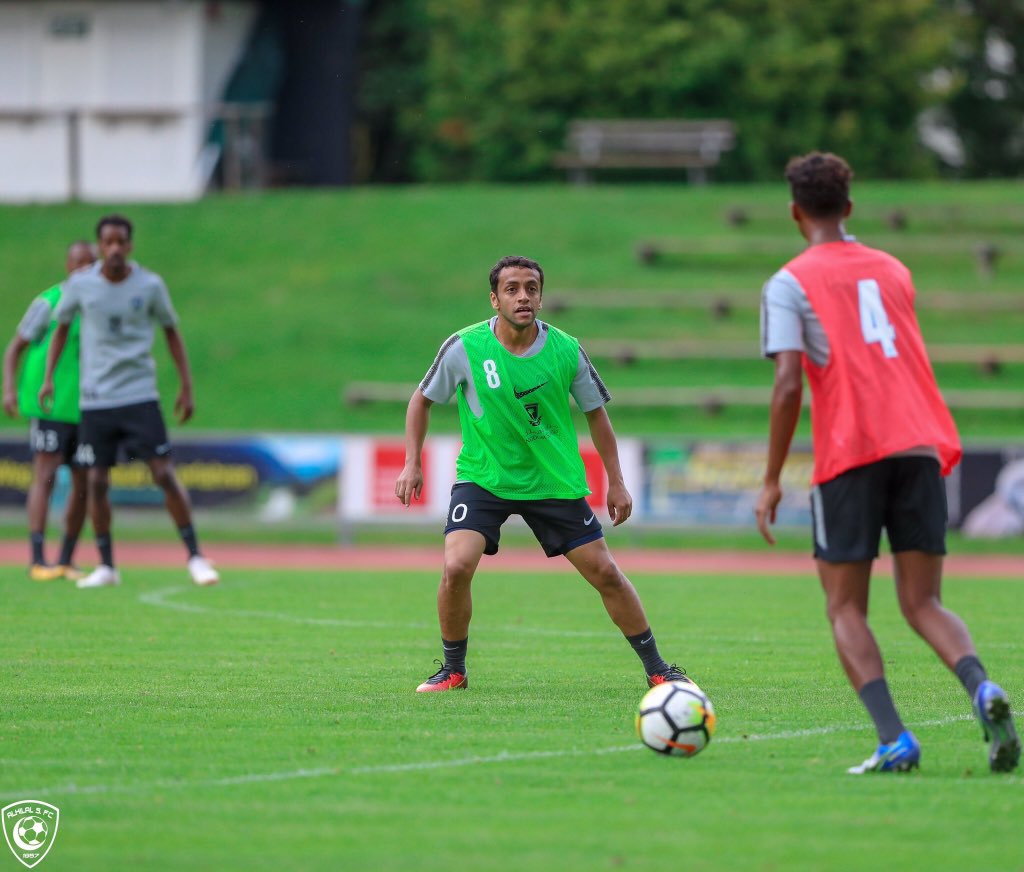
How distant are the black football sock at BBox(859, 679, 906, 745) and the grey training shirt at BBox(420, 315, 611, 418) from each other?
2411 mm

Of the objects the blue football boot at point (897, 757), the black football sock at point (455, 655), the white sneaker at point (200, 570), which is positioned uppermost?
the blue football boot at point (897, 757)

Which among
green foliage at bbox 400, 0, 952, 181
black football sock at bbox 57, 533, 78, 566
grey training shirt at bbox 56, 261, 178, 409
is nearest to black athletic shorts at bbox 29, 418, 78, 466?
black football sock at bbox 57, 533, 78, 566

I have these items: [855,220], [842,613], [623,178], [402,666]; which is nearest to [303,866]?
[842,613]

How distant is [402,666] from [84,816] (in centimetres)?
385

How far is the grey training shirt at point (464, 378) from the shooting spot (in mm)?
7996

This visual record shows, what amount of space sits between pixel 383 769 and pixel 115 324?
24.4 ft

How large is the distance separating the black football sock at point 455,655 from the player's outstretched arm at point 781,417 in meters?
2.51

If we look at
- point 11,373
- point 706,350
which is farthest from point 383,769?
point 706,350

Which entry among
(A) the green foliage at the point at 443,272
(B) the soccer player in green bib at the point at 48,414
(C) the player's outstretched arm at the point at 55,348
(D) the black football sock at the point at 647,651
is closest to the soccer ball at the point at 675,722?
(D) the black football sock at the point at 647,651

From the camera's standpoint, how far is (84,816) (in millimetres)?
5332

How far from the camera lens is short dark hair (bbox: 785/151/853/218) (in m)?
6.12

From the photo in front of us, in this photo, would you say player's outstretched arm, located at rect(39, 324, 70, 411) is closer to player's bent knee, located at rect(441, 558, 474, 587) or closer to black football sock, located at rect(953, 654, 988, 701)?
player's bent knee, located at rect(441, 558, 474, 587)

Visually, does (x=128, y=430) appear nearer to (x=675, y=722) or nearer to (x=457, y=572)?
(x=457, y=572)

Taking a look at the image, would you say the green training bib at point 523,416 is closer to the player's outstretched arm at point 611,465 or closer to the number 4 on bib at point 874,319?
the player's outstretched arm at point 611,465
